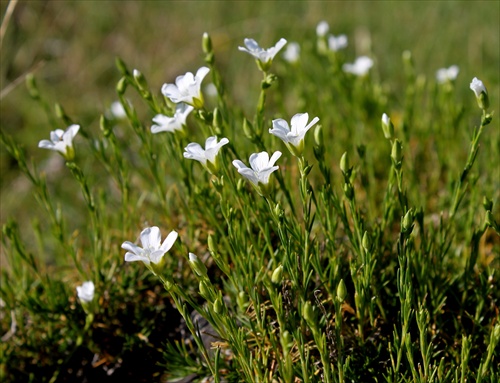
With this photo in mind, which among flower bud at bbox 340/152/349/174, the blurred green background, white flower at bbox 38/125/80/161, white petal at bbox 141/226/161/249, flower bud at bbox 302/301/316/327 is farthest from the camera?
the blurred green background

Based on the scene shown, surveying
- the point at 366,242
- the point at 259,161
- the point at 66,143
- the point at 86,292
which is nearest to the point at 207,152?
the point at 259,161

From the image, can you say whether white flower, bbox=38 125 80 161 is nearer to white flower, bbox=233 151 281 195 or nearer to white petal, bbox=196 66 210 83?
white petal, bbox=196 66 210 83

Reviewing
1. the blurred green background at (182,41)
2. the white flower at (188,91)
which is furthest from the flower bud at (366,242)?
the blurred green background at (182,41)

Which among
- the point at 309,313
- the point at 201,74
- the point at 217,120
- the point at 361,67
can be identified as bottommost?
the point at 309,313

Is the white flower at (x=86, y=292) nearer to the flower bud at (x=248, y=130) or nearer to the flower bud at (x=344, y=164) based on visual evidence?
the flower bud at (x=248, y=130)

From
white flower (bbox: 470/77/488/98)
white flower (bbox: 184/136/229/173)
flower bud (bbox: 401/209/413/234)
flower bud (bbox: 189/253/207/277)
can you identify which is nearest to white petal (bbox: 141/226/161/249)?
flower bud (bbox: 189/253/207/277)

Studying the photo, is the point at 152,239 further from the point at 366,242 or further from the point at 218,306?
the point at 366,242
